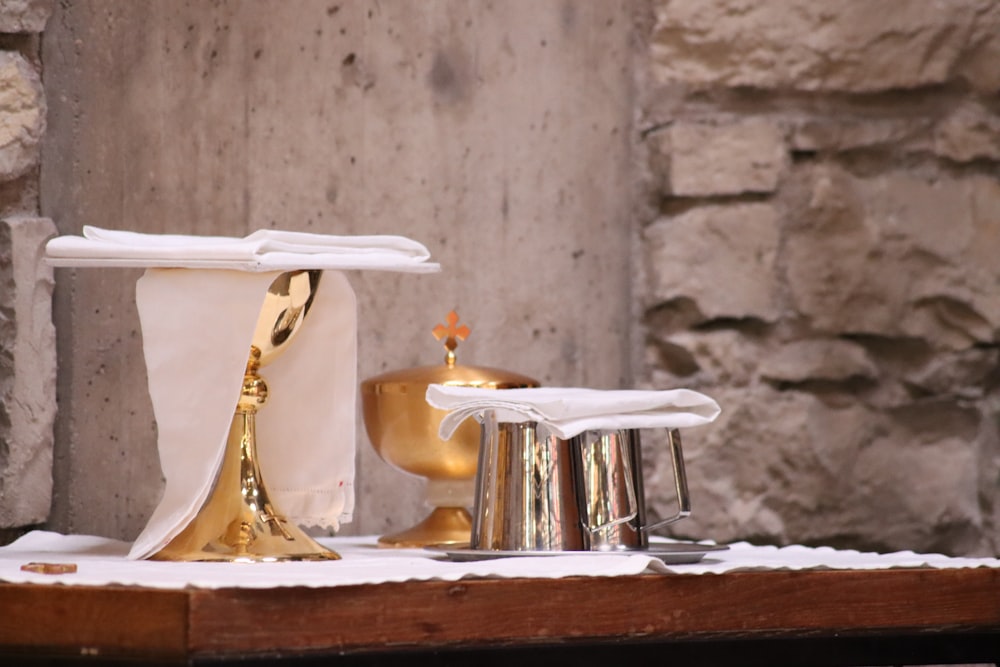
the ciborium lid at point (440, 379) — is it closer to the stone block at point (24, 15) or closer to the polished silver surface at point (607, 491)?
the polished silver surface at point (607, 491)

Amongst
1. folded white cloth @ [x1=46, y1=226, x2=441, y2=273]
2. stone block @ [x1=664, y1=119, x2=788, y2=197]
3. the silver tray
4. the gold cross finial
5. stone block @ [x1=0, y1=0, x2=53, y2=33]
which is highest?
stone block @ [x1=0, y1=0, x2=53, y2=33]

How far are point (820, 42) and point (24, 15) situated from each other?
0.81 metres

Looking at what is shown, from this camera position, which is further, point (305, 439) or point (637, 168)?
point (637, 168)

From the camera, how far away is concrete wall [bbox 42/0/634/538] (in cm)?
130

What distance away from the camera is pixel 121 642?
76 centimetres

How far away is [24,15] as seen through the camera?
125 cm

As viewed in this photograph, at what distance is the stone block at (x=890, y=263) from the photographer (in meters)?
1.47

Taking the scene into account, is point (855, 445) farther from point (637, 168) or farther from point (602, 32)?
point (602, 32)

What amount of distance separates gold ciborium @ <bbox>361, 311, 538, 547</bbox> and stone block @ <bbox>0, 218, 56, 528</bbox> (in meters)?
0.29

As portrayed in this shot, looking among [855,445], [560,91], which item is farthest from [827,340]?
[560,91]

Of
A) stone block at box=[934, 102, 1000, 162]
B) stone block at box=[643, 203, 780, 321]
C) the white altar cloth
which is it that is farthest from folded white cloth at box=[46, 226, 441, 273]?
stone block at box=[934, 102, 1000, 162]

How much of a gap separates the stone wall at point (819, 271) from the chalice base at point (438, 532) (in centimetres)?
30

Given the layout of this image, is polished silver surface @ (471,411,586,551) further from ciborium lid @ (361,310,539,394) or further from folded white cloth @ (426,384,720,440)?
ciborium lid @ (361,310,539,394)

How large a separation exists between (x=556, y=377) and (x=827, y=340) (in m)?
0.30
